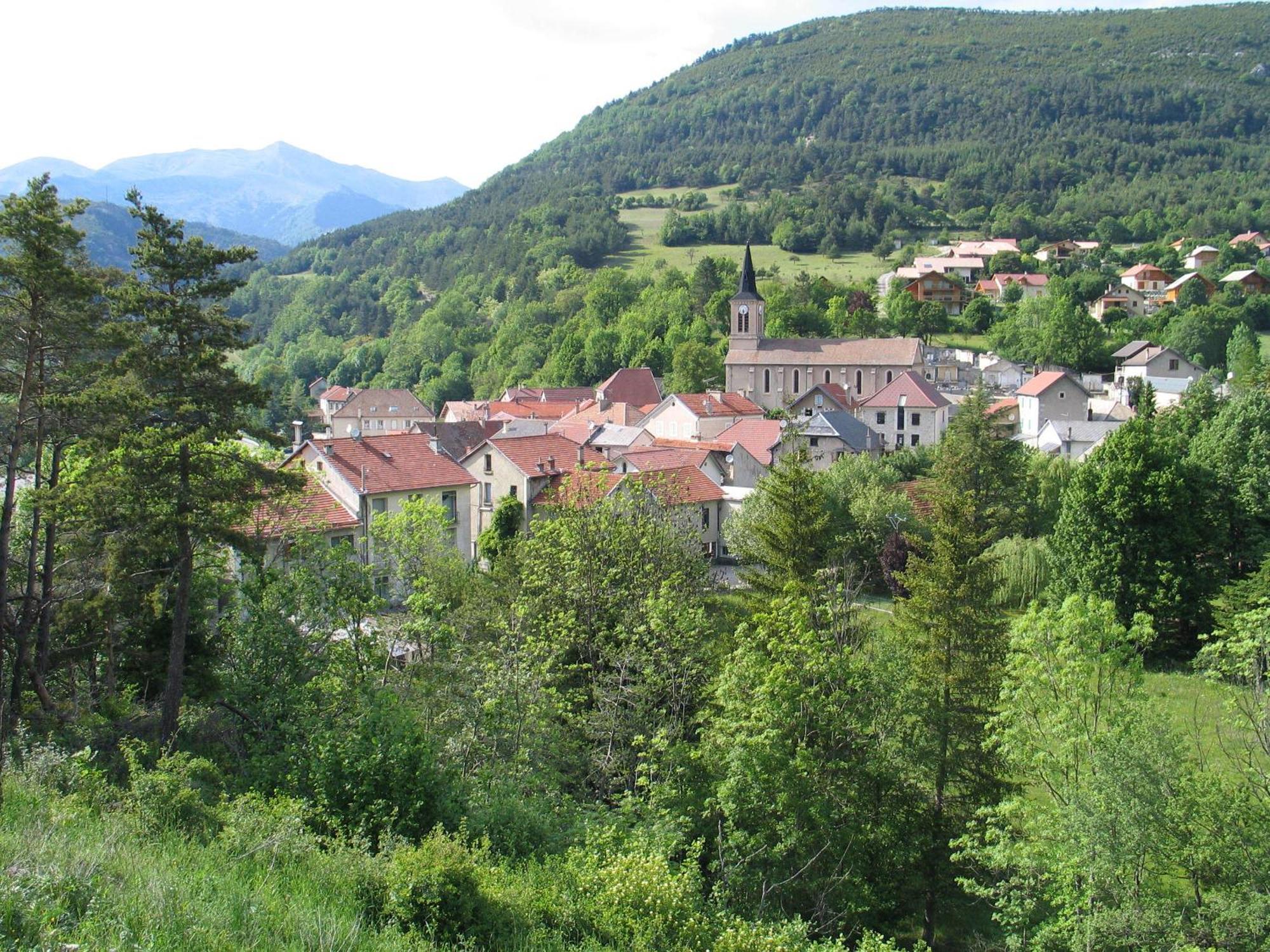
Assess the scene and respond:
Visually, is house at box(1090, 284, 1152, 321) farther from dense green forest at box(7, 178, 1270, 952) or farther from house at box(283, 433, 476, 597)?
dense green forest at box(7, 178, 1270, 952)

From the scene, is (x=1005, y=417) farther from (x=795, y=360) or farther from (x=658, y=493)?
(x=795, y=360)

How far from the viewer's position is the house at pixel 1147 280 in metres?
118

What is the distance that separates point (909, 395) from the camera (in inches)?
2766

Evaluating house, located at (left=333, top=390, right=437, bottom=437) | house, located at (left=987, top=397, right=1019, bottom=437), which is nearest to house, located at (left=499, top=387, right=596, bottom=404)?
house, located at (left=333, top=390, right=437, bottom=437)

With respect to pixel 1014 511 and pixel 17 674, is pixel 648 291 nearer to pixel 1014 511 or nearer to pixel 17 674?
pixel 1014 511

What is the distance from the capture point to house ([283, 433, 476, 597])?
105 feet

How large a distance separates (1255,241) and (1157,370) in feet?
225

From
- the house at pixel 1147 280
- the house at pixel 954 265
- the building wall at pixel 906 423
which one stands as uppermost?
the house at pixel 954 265

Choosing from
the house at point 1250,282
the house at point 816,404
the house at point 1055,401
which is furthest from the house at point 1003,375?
the house at point 1250,282

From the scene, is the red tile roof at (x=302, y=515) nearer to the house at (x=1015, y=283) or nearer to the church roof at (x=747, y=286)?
the church roof at (x=747, y=286)

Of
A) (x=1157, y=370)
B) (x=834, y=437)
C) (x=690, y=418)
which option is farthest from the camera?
(x=1157, y=370)

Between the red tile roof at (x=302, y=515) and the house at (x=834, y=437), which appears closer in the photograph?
the red tile roof at (x=302, y=515)

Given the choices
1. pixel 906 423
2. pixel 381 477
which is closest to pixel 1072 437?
pixel 906 423

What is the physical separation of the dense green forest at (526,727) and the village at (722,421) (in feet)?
12.5
